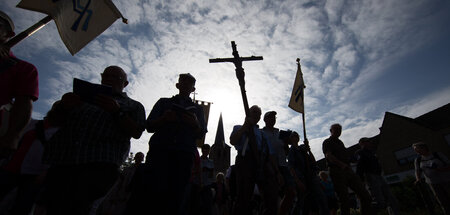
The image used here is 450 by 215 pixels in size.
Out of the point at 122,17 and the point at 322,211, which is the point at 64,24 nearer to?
the point at 122,17

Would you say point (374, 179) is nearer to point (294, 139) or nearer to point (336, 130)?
point (336, 130)

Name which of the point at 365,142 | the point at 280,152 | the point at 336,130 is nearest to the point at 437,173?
the point at 365,142

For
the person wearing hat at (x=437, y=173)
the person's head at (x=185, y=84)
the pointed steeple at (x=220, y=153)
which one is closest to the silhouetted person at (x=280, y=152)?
the person's head at (x=185, y=84)

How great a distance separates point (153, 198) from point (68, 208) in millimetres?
663

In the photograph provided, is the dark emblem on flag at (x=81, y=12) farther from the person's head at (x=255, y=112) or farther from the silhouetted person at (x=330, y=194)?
the silhouetted person at (x=330, y=194)

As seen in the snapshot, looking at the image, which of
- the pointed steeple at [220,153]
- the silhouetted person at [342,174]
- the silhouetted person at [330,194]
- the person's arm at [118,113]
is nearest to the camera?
the person's arm at [118,113]

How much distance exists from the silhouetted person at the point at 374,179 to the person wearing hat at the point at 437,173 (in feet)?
3.92

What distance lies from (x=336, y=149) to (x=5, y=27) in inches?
223

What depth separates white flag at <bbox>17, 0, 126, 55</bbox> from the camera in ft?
11.6

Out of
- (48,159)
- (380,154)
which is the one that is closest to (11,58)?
(48,159)

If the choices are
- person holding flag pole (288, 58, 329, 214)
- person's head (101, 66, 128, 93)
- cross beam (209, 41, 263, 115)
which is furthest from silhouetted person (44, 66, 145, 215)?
person holding flag pole (288, 58, 329, 214)

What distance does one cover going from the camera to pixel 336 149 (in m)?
5.05

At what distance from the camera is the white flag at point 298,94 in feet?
21.8

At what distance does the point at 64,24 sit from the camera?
375cm
